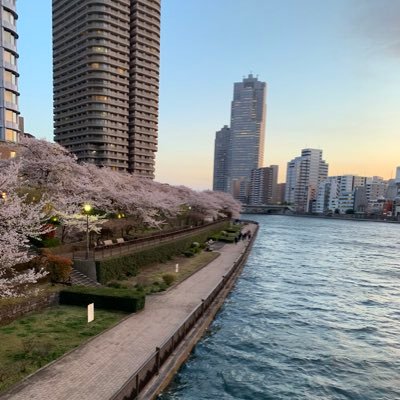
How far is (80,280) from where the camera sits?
26625 millimetres

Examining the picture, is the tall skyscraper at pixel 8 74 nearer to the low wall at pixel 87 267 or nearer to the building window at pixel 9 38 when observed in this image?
the building window at pixel 9 38

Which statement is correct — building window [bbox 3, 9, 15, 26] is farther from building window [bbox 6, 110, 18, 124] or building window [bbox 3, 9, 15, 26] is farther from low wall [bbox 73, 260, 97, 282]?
low wall [bbox 73, 260, 97, 282]

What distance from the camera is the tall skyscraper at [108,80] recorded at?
110250 millimetres

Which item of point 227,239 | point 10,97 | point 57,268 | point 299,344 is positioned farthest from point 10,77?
point 299,344

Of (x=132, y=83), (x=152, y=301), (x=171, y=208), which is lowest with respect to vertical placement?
(x=152, y=301)

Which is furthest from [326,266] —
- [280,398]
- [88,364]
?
[88,364]

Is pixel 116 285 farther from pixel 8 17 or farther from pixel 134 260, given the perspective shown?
pixel 8 17

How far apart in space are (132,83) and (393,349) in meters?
115

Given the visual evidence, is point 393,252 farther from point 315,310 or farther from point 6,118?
point 6,118

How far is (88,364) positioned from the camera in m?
14.8

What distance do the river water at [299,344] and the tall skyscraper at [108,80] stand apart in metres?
85.4

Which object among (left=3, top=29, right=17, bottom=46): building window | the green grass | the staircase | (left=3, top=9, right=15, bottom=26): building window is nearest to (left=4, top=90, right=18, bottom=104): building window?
(left=3, top=29, right=17, bottom=46): building window

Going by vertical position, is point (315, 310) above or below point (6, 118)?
below

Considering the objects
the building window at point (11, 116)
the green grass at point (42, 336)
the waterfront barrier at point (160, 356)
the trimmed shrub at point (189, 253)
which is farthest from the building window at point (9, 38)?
the waterfront barrier at point (160, 356)
